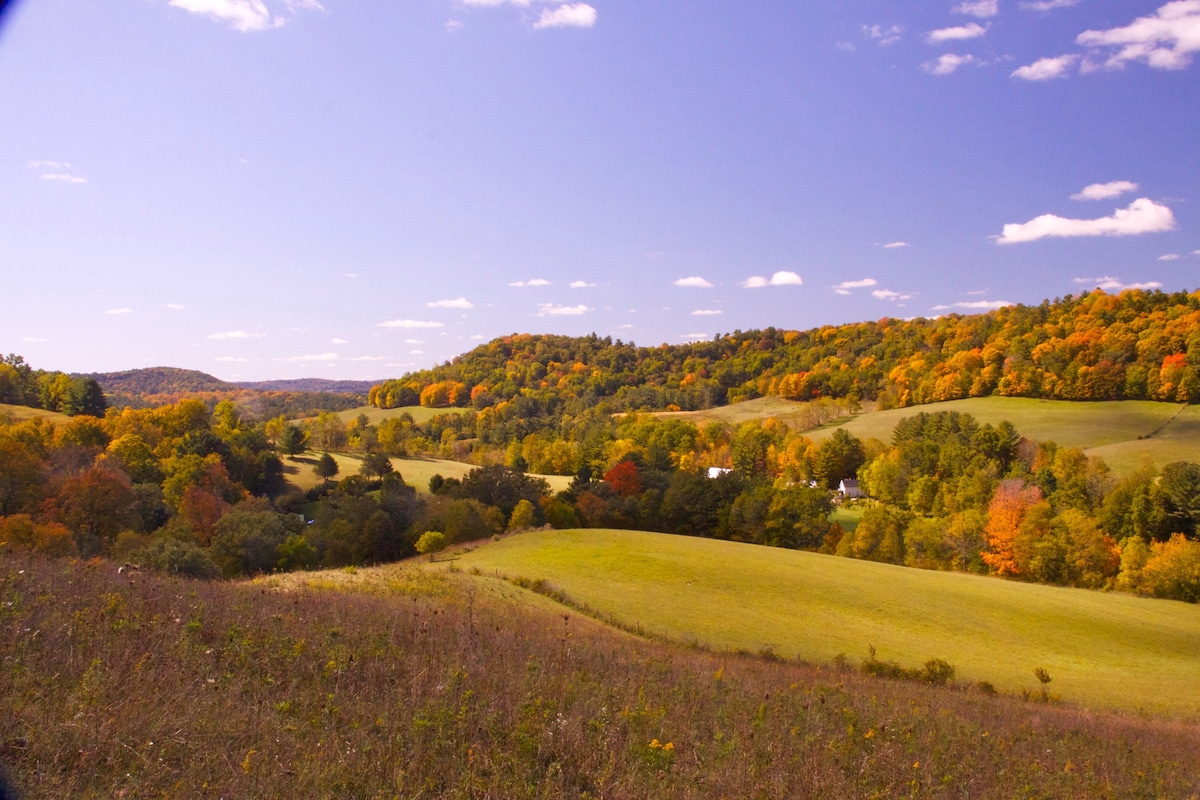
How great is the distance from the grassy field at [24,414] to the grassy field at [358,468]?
78.8ft

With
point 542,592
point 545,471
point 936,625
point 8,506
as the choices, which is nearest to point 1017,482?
point 936,625

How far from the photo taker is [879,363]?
131 m

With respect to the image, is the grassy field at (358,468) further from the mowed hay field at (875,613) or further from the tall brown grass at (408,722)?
the tall brown grass at (408,722)

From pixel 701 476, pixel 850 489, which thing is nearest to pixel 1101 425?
pixel 850 489

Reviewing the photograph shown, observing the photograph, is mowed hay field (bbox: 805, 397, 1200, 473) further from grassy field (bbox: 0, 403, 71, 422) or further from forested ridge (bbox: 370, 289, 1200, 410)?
grassy field (bbox: 0, 403, 71, 422)

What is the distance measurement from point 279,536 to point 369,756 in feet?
159

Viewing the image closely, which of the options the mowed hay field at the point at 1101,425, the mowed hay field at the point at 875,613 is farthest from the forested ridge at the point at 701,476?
the mowed hay field at the point at 875,613

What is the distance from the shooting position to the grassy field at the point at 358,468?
74.8 m

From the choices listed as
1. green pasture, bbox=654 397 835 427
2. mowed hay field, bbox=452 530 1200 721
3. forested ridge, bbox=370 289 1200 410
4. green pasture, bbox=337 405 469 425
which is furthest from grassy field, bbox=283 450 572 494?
forested ridge, bbox=370 289 1200 410

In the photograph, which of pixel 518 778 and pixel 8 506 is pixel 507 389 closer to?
pixel 8 506

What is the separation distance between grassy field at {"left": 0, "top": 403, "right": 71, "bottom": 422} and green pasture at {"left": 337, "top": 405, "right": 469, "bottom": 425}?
4894cm

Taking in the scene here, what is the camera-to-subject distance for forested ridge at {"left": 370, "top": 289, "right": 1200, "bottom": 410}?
293 ft

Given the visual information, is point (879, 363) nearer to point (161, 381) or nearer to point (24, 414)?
point (24, 414)

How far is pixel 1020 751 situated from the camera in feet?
29.3
